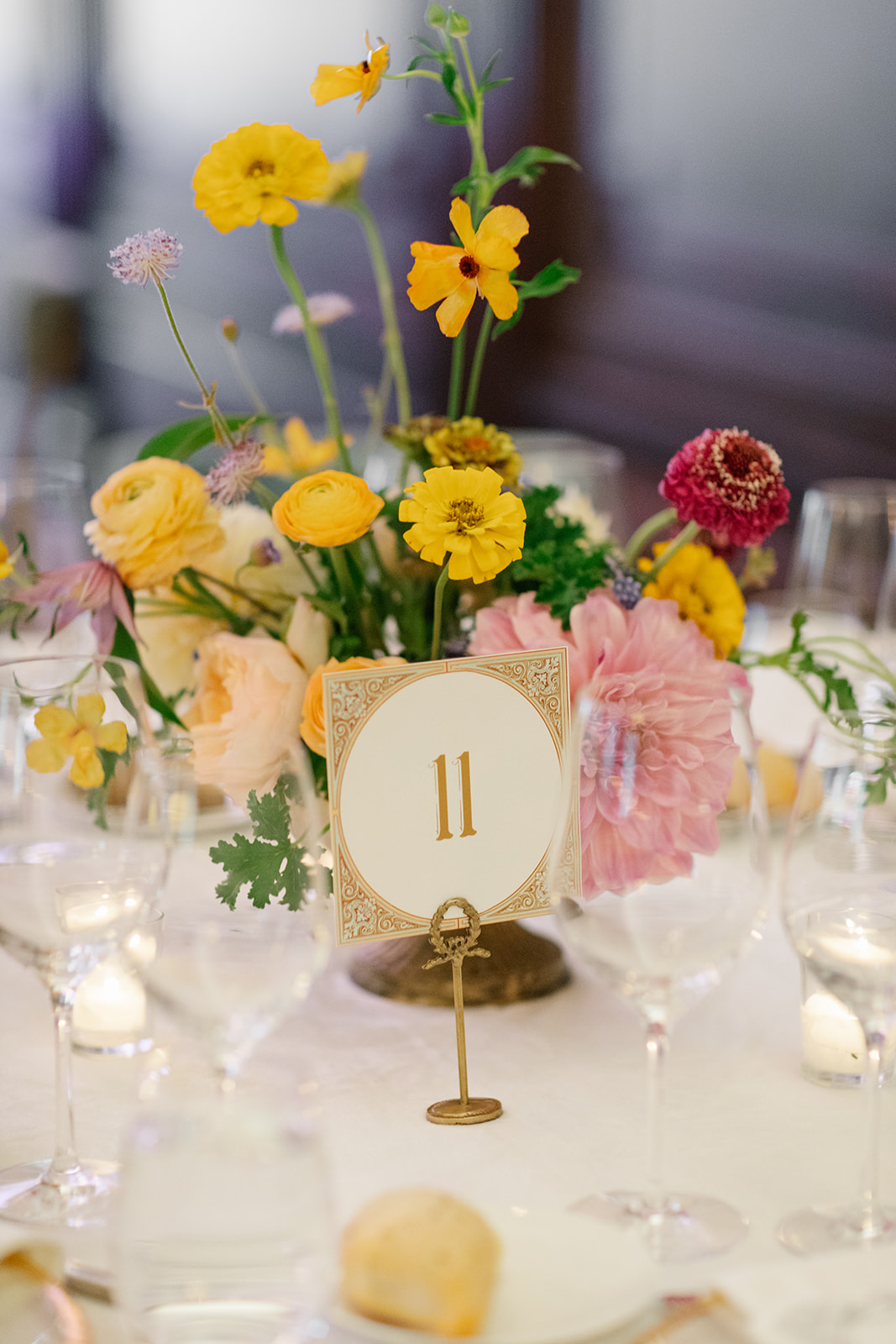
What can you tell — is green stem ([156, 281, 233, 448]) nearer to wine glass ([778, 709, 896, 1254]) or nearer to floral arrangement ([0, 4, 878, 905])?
floral arrangement ([0, 4, 878, 905])

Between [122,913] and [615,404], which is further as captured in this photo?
[615,404]

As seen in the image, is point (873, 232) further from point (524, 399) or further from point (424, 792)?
point (424, 792)

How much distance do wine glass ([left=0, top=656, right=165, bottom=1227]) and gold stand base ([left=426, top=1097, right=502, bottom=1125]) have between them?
0.61ft

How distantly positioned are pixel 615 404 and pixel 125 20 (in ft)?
7.75

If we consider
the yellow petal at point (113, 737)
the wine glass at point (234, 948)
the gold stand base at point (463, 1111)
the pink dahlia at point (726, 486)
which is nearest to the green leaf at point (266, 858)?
the wine glass at point (234, 948)

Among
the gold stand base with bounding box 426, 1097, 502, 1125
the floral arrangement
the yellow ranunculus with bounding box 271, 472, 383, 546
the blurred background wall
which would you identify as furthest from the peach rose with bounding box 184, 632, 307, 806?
the blurred background wall

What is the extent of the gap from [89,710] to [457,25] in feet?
1.50

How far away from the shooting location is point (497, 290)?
0.77m

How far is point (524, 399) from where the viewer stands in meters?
4.43

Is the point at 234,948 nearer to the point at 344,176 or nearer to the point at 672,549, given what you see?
the point at 672,549

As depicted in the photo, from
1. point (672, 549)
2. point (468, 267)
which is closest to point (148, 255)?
point (468, 267)

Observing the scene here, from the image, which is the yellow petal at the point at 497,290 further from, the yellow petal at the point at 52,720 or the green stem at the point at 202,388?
Result: the yellow petal at the point at 52,720

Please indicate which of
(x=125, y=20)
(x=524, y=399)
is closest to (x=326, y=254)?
(x=524, y=399)

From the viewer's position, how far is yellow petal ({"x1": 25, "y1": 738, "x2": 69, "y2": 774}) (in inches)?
28.2
